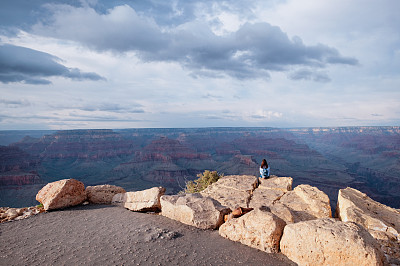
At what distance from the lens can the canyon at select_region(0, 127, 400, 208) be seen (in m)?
79.2

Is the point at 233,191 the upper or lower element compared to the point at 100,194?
upper

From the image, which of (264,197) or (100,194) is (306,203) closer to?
(264,197)

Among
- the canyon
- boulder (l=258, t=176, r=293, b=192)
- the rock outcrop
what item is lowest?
the canyon

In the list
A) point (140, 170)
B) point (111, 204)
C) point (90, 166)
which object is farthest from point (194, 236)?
point (90, 166)

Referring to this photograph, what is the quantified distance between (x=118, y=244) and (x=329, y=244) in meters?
5.66

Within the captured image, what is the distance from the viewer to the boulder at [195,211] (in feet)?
26.0

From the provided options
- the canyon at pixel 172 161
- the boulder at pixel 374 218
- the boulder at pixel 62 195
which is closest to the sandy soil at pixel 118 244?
the boulder at pixel 62 195

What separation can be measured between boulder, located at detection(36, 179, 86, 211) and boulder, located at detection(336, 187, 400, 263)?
38.3 feet

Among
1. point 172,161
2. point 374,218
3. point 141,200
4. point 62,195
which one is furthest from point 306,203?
point 172,161

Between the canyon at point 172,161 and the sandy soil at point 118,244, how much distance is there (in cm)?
4474

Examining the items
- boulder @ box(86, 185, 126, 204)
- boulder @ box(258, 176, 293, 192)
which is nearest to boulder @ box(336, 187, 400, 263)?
boulder @ box(258, 176, 293, 192)

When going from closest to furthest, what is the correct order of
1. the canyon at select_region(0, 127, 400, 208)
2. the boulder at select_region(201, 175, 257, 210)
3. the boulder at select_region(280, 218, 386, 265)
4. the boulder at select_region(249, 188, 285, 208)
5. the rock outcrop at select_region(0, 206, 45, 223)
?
1. the boulder at select_region(280, 218, 386, 265)
2. the rock outcrop at select_region(0, 206, 45, 223)
3. the boulder at select_region(249, 188, 285, 208)
4. the boulder at select_region(201, 175, 257, 210)
5. the canyon at select_region(0, 127, 400, 208)

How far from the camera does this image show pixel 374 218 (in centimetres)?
752

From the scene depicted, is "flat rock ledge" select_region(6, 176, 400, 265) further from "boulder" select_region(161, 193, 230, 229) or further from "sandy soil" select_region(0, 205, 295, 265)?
"sandy soil" select_region(0, 205, 295, 265)
